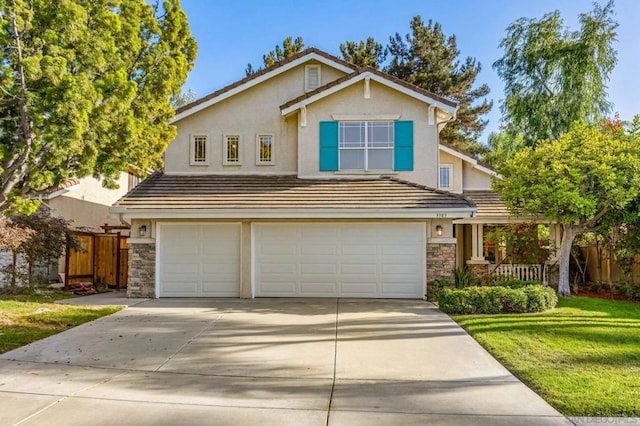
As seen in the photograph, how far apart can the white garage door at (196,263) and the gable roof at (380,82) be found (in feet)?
15.2

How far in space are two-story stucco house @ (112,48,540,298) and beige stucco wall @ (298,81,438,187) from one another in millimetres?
32

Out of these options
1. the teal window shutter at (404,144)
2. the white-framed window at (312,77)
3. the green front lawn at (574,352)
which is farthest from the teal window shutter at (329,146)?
the green front lawn at (574,352)

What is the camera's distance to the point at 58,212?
17.3m

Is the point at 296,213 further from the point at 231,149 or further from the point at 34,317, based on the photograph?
the point at 34,317

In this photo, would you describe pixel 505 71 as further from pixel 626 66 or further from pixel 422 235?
pixel 422 235

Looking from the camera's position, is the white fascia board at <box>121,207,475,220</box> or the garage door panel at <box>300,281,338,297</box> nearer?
the white fascia board at <box>121,207,475,220</box>

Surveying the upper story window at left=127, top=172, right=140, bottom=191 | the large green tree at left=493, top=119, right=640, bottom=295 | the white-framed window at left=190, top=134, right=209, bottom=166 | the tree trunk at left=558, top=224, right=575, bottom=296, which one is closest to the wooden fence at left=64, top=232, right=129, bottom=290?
the white-framed window at left=190, top=134, right=209, bottom=166

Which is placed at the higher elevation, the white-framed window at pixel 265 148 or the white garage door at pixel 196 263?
the white-framed window at pixel 265 148

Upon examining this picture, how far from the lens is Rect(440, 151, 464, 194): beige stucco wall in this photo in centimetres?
1788

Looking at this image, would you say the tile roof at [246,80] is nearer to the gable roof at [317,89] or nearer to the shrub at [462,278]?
the gable roof at [317,89]

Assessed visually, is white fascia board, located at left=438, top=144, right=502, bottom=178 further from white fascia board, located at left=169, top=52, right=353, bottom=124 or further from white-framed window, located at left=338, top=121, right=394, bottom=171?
white fascia board, located at left=169, top=52, right=353, bottom=124

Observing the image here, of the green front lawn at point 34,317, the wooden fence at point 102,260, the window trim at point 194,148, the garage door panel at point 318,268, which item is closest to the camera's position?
the green front lawn at point 34,317

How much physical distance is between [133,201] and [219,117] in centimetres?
418

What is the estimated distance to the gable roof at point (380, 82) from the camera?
1458 cm
